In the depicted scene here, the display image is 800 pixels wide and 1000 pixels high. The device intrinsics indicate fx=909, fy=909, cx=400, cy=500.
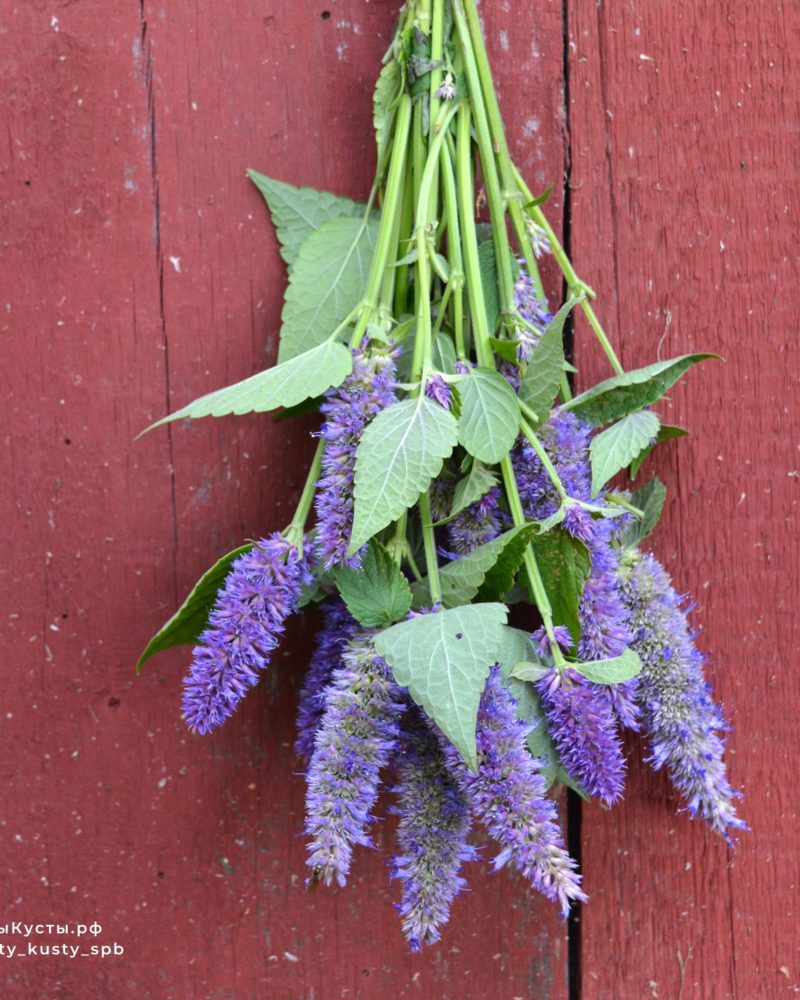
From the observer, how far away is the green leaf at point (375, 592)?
644mm

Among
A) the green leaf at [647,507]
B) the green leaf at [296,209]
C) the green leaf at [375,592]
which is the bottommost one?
the green leaf at [647,507]

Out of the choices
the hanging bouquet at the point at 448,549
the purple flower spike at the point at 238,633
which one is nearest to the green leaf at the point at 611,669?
the hanging bouquet at the point at 448,549

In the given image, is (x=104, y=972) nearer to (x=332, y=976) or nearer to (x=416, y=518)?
(x=332, y=976)

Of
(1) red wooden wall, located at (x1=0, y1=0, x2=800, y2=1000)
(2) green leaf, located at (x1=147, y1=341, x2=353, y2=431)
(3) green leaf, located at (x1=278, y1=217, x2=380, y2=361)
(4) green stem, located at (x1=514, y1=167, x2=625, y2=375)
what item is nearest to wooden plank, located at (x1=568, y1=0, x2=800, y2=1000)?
(1) red wooden wall, located at (x1=0, y1=0, x2=800, y2=1000)

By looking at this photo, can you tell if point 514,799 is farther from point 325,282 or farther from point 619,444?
point 325,282

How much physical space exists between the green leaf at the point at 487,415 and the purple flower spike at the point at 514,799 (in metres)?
0.16

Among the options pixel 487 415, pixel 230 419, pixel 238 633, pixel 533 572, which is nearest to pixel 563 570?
pixel 533 572

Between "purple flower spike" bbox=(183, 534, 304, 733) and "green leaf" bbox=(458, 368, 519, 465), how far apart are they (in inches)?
6.1

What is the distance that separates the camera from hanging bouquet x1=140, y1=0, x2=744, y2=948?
0.60m

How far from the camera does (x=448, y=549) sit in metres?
0.76

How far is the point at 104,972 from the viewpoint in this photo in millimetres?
831

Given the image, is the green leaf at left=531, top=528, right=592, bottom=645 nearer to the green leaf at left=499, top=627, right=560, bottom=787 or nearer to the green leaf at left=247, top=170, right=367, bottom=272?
the green leaf at left=499, top=627, right=560, bottom=787

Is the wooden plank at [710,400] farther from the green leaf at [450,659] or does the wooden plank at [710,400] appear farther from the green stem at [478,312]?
the green leaf at [450,659]

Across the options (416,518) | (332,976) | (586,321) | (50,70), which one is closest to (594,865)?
(332,976)
